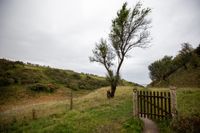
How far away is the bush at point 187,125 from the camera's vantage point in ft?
27.2

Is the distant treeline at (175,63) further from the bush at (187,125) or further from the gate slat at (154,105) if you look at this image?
the bush at (187,125)

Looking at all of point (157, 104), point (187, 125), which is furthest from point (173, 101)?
point (187, 125)

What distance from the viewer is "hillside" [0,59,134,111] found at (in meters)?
35.9

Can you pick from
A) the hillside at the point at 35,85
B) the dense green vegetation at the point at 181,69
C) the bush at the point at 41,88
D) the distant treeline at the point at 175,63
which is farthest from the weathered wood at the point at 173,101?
the distant treeline at the point at 175,63

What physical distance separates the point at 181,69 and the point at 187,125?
189 ft

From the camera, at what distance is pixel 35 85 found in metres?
41.5

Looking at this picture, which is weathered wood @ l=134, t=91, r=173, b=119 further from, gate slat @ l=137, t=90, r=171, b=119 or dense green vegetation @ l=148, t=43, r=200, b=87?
dense green vegetation @ l=148, t=43, r=200, b=87

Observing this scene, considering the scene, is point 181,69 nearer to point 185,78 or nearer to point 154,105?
point 185,78

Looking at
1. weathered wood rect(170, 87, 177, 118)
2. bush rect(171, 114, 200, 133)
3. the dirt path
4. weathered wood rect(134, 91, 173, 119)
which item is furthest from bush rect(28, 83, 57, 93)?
bush rect(171, 114, 200, 133)

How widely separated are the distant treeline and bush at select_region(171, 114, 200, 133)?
157 feet

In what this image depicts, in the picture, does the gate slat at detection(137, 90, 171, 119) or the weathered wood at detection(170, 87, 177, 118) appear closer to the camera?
the weathered wood at detection(170, 87, 177, 118)

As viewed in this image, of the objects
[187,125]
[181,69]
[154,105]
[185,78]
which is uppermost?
[181,69]

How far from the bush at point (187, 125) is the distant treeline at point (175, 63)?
48.0 m

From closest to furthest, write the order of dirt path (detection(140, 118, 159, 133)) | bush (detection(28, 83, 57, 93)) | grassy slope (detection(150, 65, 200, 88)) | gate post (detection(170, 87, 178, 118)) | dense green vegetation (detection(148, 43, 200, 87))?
1. dirt path (detection(140, 118, 159, 133))
2. gate post (detection(170, 87, 178, 118))
3. bush (detection(28, 83, 57, 93))
4. grassy slope (detection(150, 65, 200, 88))
5. dense green vegetation (detection(148, 43, 200, 87))
